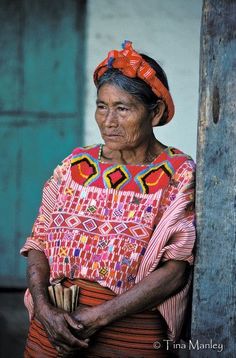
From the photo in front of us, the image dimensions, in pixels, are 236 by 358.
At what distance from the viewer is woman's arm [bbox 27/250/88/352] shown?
10.5 feet

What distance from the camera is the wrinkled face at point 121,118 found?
11.0 feet

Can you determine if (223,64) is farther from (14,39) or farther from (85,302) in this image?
(14,39)

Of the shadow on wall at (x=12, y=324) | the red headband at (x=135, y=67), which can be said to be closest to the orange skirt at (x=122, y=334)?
the red headband at (x=135, y=67)

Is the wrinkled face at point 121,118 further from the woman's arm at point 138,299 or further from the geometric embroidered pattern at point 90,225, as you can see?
the woman's arm at point 138,299

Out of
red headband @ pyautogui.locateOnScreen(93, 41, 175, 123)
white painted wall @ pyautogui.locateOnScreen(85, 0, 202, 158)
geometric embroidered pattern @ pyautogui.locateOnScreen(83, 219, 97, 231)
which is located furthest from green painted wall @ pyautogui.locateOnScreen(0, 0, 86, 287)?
geometric embroidered pattern @ pyautogui.locateOnScreen(83, 219, 97, 231)

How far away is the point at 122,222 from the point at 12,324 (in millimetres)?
2539

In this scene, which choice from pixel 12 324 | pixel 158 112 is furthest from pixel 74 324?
pixel 12 324

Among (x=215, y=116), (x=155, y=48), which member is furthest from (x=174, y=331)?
(x=155, y=48)

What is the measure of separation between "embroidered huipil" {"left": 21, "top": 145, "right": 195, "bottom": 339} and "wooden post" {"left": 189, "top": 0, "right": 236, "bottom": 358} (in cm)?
11

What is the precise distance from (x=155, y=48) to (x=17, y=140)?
1.25 meters

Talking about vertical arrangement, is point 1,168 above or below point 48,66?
below

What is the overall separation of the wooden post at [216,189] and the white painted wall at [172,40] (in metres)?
2.34

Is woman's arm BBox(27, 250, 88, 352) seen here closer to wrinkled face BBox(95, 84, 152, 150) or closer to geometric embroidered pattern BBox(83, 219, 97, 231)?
geometric embroidered pattern BBox(83, 219, 97, 231)

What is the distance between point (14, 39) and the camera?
18.9 ft
